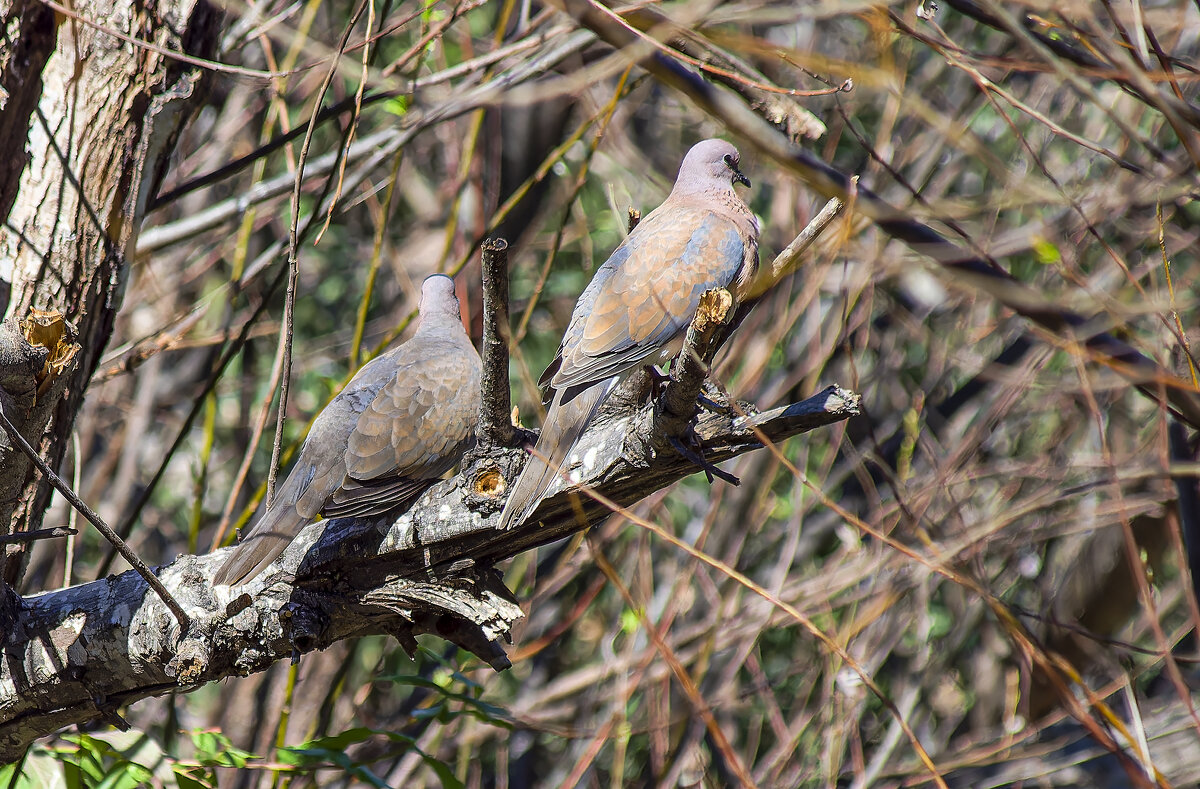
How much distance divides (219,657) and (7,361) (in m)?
0.79

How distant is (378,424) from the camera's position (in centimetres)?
278

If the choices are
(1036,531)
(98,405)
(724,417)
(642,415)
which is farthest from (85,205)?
(1036,531)

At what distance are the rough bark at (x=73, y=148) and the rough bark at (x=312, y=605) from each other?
1.44ft

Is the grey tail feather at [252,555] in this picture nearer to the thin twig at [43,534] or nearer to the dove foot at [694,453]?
the thin twig at [43,534]

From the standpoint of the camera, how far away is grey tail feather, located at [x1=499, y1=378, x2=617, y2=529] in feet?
6.91

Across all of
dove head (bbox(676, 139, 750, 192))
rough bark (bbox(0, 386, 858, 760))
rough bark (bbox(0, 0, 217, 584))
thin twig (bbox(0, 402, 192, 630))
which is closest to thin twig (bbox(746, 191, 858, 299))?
rough bark (bbox(0, 386, 858, 760))

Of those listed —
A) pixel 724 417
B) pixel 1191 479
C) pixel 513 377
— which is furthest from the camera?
pixel 513 377

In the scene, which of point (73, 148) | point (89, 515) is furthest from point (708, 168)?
point (89, 515)

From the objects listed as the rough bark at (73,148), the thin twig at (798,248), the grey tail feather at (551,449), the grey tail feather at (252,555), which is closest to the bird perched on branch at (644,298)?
the grey tail feather at (551,449)

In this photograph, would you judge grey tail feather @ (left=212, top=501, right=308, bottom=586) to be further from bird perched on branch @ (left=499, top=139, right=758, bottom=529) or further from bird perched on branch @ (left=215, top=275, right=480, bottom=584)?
bird perched on branch @ (left=499, top=139, right=758, bottom=529)

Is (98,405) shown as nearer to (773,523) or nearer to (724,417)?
(773,523)

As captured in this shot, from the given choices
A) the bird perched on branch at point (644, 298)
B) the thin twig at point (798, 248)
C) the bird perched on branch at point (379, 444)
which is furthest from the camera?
the bird perched on branch at point (644, 298)

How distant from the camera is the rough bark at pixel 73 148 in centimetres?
258

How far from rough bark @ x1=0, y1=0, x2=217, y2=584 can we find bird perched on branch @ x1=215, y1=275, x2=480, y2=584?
0.66m
